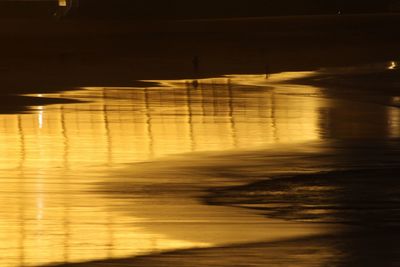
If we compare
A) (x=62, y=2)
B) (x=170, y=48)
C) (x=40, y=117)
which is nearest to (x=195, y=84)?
(x=40, y=117)

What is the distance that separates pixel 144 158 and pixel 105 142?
2.16 m

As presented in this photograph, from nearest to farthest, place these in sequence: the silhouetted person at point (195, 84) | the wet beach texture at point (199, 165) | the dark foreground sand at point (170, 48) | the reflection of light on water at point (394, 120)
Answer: the wet beach texture at point (199, 165) < the reflection of light on water at point (394, 120) < the silhouetted person at point (195, 84) < the dark foreground sand at point (170, 48)

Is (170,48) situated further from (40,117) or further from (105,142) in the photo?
(105,142)

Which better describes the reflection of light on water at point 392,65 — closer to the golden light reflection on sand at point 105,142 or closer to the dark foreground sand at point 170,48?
the dark foreground sand at point 170,48

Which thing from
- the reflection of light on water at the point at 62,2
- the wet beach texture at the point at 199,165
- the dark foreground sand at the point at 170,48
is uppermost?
the reflection of light on water at the point at 62,2

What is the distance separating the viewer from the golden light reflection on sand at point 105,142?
1172 centimetres

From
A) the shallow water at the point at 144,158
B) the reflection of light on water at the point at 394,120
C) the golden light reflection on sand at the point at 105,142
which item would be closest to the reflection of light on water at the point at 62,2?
the golden light reflection on sand at the point at 105,142

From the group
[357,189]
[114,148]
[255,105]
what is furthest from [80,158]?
[255,105]

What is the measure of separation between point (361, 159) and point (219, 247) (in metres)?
6.61

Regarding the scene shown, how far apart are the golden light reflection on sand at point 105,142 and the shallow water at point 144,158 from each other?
0.06 ft

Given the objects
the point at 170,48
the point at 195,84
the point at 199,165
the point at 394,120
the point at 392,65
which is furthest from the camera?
the point at 170,48

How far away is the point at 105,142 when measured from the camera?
20000 millimetres

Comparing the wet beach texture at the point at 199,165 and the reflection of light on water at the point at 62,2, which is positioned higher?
the reflection of light on water at the point at 62,2

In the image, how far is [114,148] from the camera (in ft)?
63.0
